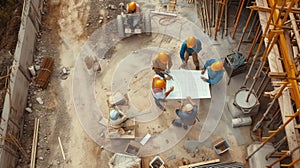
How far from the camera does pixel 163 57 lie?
1200 cm

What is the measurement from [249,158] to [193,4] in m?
7.67

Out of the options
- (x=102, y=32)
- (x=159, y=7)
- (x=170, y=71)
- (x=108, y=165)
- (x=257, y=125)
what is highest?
(x=159, y=7)

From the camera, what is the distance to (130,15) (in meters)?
13.6

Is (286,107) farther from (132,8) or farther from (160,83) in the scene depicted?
(132,8)

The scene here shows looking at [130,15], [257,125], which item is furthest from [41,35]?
[257,125]

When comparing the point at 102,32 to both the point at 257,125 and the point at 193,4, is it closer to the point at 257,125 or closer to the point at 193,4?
the point at 193,4

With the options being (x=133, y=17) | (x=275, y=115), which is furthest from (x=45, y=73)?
(x=275, y=115)

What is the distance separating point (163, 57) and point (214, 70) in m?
1.99

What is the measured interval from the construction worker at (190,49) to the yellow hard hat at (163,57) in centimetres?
79

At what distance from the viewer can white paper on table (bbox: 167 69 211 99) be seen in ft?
39.3

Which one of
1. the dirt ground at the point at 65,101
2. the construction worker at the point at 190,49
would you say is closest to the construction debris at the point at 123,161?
the dirt ground at the point at 65,101

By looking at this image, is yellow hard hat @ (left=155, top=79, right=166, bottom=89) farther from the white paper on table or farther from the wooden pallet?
the wooden pallet

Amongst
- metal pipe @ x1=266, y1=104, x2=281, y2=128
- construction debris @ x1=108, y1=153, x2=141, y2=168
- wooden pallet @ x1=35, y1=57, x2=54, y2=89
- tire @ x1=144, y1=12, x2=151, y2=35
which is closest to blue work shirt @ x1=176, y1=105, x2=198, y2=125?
construction debris @ x1=108, y1=153, x2=141, y2=168

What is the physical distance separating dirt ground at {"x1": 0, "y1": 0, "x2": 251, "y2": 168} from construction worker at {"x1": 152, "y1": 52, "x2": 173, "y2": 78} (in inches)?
104
